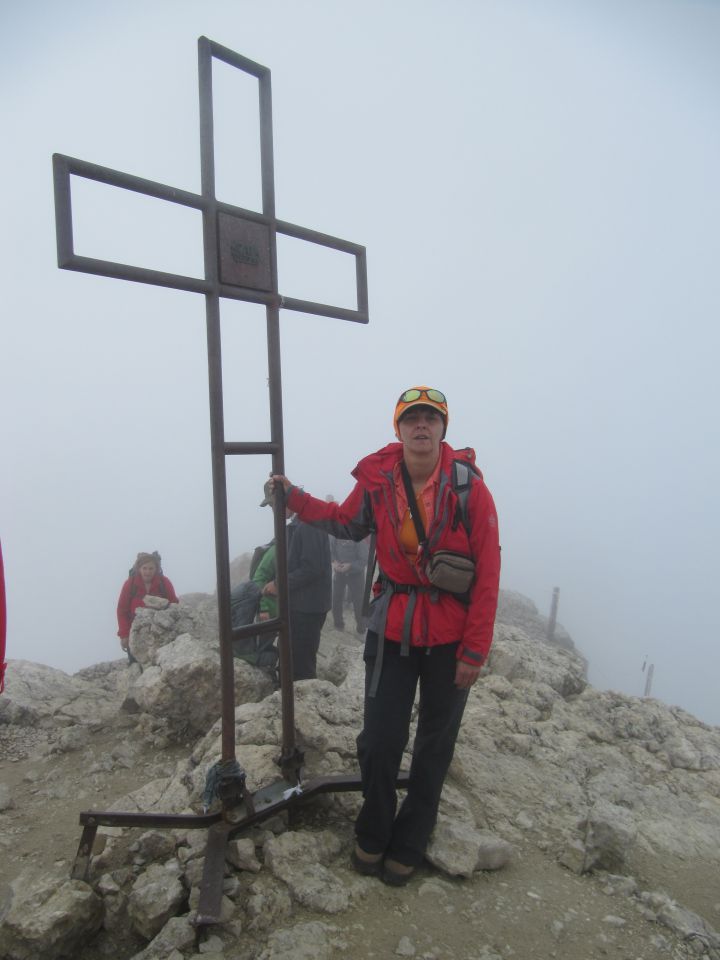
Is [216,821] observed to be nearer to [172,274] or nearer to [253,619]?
[253,619]

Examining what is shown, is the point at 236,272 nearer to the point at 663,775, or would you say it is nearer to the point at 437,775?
the point at 437,775

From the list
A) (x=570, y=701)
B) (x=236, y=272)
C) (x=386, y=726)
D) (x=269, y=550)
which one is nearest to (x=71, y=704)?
(x=269, y=550)

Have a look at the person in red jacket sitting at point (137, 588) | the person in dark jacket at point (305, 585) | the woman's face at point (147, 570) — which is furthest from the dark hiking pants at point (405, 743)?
the woman's face at point (147, 570)

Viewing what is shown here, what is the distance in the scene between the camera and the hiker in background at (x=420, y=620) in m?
2.99

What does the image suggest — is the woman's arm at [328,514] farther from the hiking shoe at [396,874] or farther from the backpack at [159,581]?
the backpack at [159,581]

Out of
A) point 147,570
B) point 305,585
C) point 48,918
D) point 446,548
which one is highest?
point 446,548

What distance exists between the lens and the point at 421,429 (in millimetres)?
3100

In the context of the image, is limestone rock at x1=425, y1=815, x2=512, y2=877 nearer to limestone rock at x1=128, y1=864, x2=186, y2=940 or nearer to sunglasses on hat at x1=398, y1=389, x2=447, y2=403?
limestone rock at x1=128, y1=864, x2=186, y2=940

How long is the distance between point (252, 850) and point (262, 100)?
4.54 metres

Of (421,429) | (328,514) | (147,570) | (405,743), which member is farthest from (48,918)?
(147,570)

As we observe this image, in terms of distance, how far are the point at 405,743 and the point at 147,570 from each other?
5.50 metres

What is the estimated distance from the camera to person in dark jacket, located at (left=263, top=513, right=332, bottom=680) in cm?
546

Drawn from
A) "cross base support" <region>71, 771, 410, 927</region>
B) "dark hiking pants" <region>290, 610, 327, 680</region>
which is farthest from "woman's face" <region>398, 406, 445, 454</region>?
"dark hiking pants" <region>290, 610, 327, 680</region>

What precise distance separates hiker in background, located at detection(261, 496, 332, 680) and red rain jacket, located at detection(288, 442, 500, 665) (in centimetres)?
231
